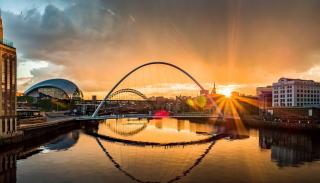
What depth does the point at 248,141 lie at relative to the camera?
175 feet

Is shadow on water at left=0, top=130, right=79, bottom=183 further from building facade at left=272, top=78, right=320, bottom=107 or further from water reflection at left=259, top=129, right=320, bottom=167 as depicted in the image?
building facade at left=272, top=78, right=320, bottom=107

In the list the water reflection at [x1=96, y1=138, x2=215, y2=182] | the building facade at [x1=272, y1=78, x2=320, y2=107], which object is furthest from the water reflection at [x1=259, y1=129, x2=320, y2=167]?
the building facade at [x1=272, y1=78, x2=320, y2=107]

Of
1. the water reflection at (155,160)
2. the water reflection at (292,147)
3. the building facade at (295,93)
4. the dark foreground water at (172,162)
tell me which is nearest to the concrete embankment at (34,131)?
the dark foreground water at (172,162)

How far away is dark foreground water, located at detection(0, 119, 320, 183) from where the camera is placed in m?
28.7

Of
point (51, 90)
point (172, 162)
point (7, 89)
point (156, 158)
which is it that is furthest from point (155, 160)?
point (51, 90)

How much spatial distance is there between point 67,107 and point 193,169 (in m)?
114

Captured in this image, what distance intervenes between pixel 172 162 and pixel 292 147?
2136cm

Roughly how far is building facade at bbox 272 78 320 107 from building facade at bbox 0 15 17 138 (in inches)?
3598

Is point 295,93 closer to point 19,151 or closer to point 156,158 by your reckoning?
point 156,158

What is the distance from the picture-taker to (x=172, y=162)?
119 feet

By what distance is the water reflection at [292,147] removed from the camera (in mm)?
37219

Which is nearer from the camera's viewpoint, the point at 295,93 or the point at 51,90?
the point at 295,93

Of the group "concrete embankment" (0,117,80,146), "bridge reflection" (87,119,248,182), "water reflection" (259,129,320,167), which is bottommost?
"bridge reflection" (87,119,248,182)

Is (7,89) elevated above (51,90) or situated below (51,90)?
below
